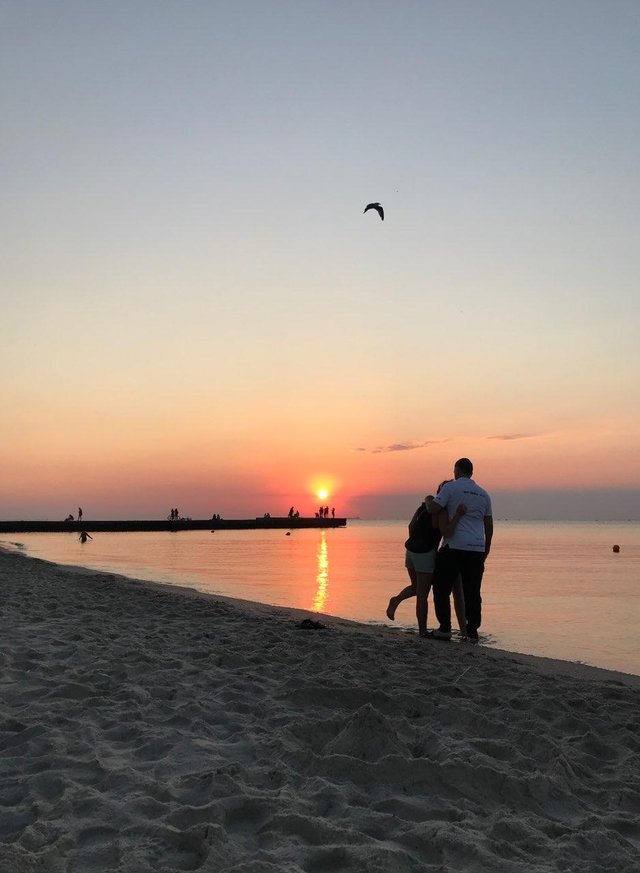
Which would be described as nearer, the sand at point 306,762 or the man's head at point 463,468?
the sand at point 306,762

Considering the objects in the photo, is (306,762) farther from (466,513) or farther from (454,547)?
(466,513)

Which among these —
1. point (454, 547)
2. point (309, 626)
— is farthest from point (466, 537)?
point (309, 626)

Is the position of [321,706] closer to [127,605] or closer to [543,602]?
[127,605]

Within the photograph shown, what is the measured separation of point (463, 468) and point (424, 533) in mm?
899

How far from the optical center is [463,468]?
8.42 meters

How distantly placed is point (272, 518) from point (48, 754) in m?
106

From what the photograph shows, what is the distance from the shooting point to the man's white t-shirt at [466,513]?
8250 millimetres

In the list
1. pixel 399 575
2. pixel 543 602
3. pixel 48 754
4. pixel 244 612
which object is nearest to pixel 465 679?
pixel 48 754

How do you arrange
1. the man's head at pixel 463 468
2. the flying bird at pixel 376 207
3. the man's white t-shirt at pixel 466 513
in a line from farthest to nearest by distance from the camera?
the flying bird at pixel 376 207 → the man's head at pixel 463 468 → the man's white t-shirt at pixel 466 513

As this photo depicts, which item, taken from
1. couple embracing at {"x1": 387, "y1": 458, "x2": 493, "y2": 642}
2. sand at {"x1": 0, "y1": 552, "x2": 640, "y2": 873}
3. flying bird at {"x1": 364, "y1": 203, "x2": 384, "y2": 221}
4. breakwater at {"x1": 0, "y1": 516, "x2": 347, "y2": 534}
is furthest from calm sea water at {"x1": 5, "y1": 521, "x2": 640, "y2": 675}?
breakwater at {"x1": 0, "y1": 516, "x2": 347, "y2": 534}

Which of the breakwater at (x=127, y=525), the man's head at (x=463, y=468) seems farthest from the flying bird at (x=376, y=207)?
the breakwater at (x=127, y=525)

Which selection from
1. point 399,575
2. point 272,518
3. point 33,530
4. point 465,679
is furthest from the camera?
point 272,518

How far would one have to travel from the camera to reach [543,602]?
1570 centimetres

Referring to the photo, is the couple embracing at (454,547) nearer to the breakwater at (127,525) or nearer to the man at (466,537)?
the man at (466,537)
